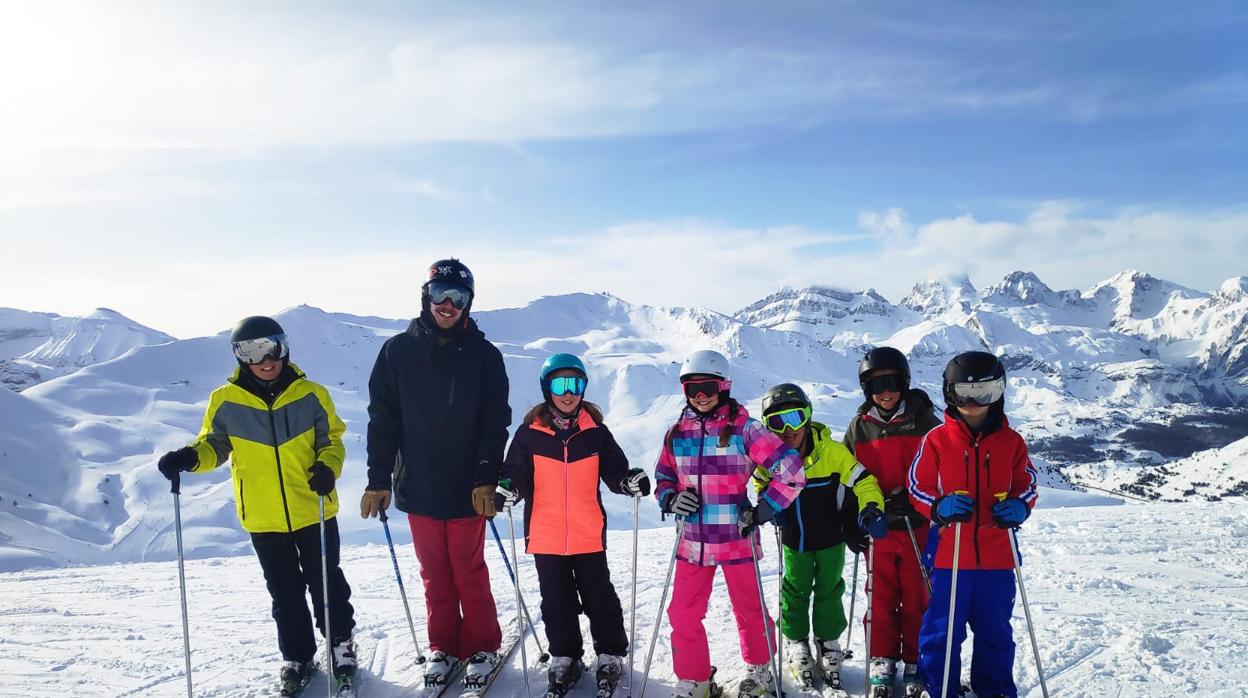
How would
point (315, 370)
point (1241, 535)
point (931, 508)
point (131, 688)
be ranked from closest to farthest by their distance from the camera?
point (931, 508), point (131, 688), point (1241, 535), point (315, 370)

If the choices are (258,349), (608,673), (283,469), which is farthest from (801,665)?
(258,349)

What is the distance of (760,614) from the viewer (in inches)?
158

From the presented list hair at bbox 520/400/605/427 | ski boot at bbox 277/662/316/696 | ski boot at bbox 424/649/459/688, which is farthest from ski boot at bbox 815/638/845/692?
ski boot at bbox 277/662/316/696

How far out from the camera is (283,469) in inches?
167

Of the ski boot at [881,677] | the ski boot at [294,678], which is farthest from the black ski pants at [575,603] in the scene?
the ski boot at [294,678]

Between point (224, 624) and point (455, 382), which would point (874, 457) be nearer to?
point (455, 382)

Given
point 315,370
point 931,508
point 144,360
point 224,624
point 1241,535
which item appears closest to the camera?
point 931,508

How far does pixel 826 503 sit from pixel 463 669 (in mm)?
2564

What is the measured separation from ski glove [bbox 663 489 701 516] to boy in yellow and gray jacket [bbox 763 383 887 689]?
814 mm

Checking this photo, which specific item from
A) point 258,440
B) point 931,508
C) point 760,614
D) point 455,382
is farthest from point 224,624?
point 931,508

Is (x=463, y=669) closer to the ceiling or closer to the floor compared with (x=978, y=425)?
closer to the floor

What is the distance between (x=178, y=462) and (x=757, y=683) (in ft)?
12.0

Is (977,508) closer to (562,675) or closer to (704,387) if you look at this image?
(704,387)

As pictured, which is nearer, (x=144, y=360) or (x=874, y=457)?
(x=874, y=457)
